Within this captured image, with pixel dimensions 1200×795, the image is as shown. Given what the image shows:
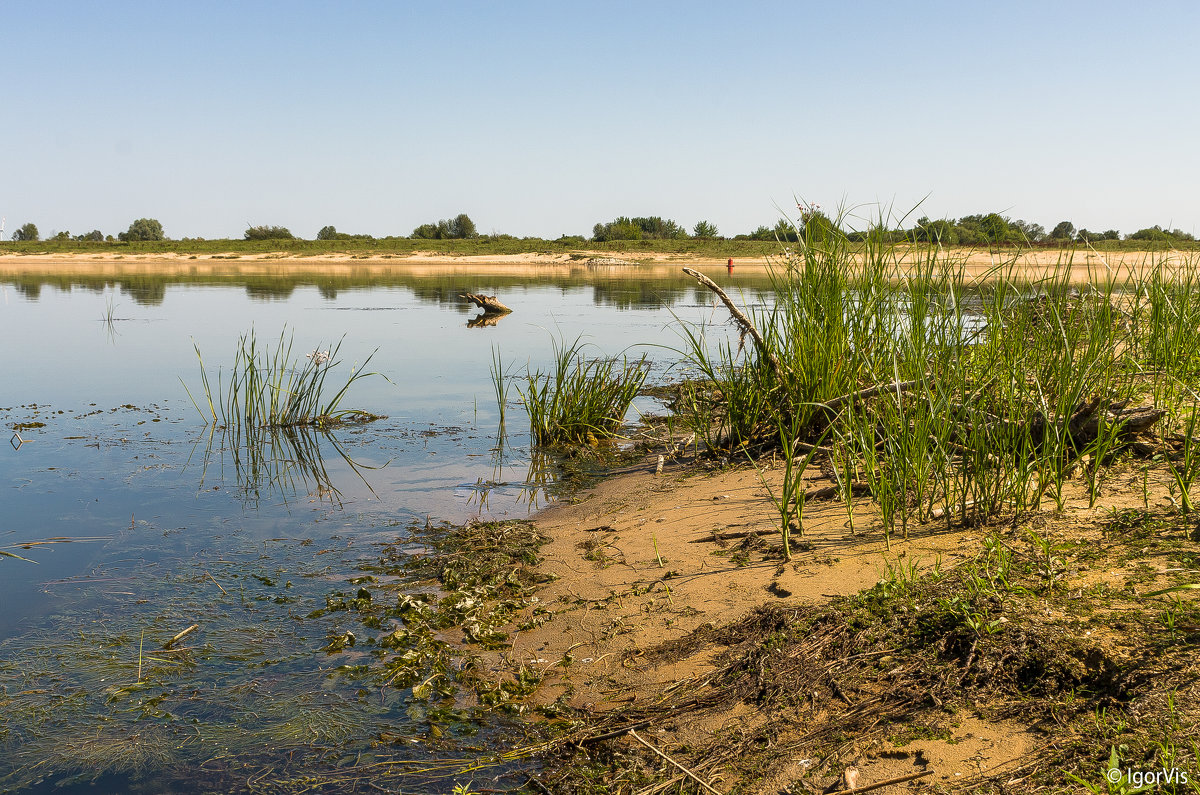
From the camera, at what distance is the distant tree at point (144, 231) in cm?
7631

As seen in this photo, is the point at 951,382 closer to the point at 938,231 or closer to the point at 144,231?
the point at 938,231

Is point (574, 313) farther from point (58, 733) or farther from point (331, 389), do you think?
point (58, 733)

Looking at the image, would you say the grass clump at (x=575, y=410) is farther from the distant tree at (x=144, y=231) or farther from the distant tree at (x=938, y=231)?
the distant tree at (x=144, y=231)

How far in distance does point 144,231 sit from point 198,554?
8659cm

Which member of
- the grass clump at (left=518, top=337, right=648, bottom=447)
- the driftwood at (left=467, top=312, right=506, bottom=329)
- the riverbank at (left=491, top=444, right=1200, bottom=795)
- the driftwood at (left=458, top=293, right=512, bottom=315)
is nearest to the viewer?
the riverbank at (left=491, top=444, right=1200, bottom=795)

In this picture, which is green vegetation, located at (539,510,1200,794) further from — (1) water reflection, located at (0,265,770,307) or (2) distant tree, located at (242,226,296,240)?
(2) distant tree, located at (242,226,296,240)

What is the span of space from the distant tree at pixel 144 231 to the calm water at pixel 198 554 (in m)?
72.4

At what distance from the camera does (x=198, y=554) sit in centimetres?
516

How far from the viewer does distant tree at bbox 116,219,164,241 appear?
76312mm

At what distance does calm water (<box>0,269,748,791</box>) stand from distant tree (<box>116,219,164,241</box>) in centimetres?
7243

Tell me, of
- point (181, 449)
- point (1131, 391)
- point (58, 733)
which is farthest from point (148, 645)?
point (1131, 391)

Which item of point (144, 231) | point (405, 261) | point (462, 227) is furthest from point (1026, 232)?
point (144, 231)

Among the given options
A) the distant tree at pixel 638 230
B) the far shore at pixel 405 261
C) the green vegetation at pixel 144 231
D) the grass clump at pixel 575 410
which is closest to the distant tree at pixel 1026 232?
the grass clump at pixel 575 410

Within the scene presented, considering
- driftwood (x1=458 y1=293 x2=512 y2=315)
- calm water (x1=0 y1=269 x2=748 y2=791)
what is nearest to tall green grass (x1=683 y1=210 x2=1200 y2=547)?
calm water (x1=0 y1=269 x2=748 y2=791)
